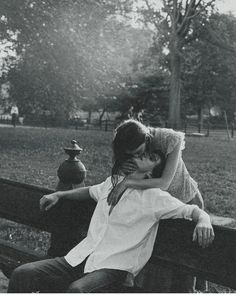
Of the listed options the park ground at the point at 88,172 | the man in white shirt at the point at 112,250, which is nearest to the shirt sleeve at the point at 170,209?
the man in white shirt at the point at 112,250

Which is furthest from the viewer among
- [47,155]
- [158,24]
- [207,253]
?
[158,24]

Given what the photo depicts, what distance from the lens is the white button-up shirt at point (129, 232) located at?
312 cm

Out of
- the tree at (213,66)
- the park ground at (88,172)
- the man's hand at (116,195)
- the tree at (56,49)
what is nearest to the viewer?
the man's hand at (116,195)

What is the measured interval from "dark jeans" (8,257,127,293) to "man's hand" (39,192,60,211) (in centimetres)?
52

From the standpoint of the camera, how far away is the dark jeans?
303 cm

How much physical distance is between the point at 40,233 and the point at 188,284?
10.7 ft

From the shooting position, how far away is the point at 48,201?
3.74 m

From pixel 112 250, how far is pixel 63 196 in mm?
738

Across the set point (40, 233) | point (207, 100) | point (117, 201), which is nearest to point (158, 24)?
point (207, 100)

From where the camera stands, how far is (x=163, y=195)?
319 cm

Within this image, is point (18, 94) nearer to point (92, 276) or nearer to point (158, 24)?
point (158, 24)

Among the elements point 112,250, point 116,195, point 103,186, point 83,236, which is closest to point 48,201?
point 83,236

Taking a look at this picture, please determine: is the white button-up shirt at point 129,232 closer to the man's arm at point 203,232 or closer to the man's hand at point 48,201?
the man's arm at point 203,232

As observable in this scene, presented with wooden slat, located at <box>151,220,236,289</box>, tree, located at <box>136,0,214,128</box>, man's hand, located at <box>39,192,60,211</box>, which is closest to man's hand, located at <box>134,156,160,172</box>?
wooden slat, located at <box>151,220,236,289</box>
